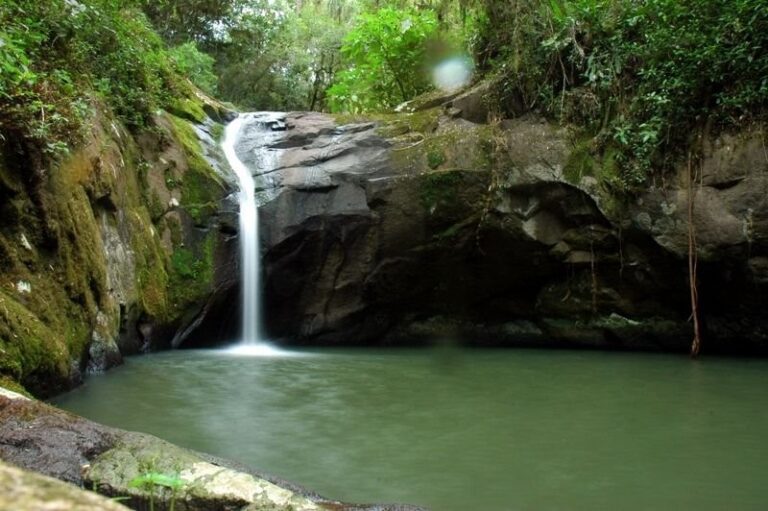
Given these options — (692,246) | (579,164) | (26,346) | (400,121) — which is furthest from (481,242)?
(26,346)

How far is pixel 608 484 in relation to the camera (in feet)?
12.9

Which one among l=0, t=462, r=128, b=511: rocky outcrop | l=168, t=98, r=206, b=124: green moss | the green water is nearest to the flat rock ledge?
the green water

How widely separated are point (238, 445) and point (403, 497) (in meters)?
1.63

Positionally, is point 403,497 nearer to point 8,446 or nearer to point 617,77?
point 8,446

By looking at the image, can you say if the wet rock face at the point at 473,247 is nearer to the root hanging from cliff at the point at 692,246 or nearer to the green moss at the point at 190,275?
the root hanging from cliff at the point at 692,246

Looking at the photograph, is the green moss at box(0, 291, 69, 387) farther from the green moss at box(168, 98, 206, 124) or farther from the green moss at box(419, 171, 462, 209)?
the green moss at box(168, 98, 206, 124)

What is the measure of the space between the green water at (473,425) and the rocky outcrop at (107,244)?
24.2 inches

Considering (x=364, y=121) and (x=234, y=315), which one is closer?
(x=234, y=315)

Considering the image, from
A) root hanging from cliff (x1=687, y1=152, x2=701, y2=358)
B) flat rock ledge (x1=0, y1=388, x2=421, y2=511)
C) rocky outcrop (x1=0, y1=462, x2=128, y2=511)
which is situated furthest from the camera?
root hanging from cliff (x1=687, y1=152, x2=701, y2=358)

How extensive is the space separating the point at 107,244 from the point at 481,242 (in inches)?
223

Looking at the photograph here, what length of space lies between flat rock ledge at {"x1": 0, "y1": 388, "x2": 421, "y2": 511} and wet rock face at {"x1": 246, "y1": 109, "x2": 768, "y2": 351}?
7.04m

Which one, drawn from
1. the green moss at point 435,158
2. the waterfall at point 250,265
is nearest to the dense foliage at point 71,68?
the waterfall at point 250,265

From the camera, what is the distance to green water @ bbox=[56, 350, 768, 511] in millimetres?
3879

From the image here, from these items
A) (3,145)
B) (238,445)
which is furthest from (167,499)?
(3,145)
